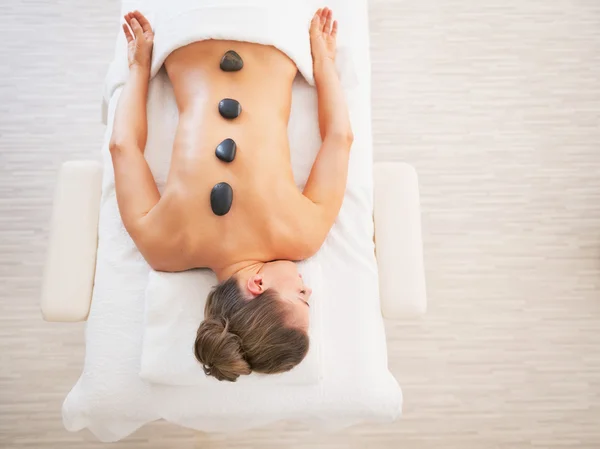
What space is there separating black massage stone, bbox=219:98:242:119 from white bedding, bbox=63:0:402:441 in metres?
0.19

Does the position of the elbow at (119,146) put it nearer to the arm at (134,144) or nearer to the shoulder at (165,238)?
the arm at (134,144)

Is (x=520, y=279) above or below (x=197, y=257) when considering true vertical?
below

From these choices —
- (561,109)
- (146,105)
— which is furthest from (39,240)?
(561,109)

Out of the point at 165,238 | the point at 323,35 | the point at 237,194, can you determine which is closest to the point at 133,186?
the point at 165,238

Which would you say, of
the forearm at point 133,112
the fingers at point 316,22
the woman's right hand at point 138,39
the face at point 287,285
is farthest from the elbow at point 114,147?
the fingers at point 316,22

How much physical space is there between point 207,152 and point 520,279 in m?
1.23

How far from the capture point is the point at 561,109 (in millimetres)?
2092

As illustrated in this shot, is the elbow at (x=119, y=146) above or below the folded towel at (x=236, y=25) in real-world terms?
below

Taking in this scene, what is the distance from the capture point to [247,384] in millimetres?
1249

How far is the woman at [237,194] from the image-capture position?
3.72ft

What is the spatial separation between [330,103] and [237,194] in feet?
1.22

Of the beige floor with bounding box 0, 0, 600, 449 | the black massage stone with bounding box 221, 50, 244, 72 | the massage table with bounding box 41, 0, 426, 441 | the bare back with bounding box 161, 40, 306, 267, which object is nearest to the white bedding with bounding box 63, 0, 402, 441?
the massage table with bounding box 41, 0, 426, 441

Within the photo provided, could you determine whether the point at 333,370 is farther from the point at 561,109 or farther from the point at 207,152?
the point at 561,109

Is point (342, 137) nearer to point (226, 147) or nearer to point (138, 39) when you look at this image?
point (226, 147)
